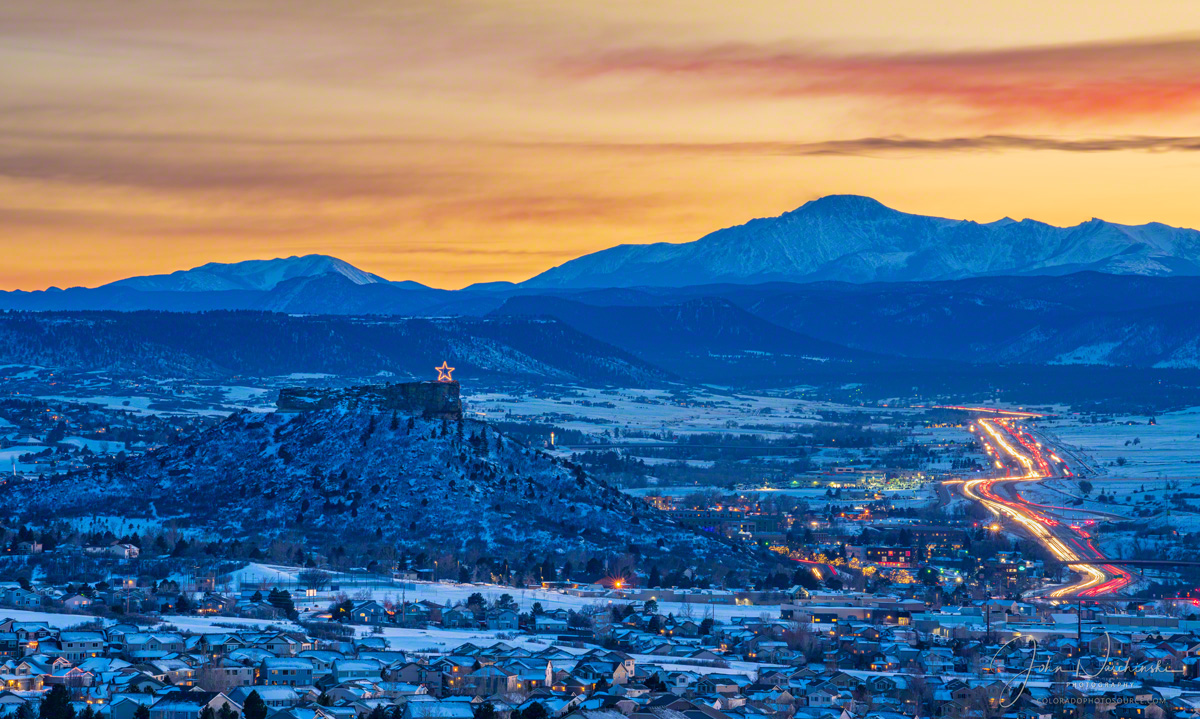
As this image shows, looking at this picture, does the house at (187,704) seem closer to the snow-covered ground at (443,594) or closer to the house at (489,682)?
the house at (489,682)

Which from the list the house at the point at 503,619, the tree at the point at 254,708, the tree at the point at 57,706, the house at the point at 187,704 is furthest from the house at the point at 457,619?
the tree at the point at 57,706

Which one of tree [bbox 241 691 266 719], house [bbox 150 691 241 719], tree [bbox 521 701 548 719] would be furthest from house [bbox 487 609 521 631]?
tree [bbox 241 691 266 719]

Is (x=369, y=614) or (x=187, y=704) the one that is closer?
(x=187, y=704)

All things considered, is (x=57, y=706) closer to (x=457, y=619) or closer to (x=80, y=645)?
(x=80, y=645)

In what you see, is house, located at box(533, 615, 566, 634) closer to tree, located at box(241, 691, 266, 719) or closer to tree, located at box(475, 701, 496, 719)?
tree, located at box(475, 701, 496, 719)

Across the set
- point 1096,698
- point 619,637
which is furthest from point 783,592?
point 1096,698

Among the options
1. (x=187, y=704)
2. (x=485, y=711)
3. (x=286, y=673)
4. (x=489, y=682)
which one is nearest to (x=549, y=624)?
(x=489, y=682)
